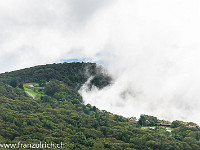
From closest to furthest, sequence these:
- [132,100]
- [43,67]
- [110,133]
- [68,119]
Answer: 1. [110,133]
2. [68,119]
3. [132,100]
4. [43,67]

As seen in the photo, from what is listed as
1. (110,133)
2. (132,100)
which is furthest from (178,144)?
(132,100)

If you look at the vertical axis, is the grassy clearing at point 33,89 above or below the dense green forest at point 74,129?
above

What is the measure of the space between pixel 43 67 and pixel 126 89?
66211mm

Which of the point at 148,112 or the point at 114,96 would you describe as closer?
the point at 148,112

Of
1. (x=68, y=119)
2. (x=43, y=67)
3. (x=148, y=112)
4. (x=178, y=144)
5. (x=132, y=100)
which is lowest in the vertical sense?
(x=178, y=144)

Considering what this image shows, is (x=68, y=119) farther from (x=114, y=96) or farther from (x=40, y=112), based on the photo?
(x=114, y=96)

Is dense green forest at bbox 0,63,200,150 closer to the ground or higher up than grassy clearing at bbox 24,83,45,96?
closer to the ground

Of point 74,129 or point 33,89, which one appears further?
point 33,89

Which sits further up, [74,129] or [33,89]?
[33,89]

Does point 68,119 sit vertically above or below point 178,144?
above

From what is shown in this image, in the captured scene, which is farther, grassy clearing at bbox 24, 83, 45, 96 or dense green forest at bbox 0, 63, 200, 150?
grassy clearing at bbox 24, 83, 45, 96

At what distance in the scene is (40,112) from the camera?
83375mm

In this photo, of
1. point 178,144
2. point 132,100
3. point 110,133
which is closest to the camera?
point 178,144

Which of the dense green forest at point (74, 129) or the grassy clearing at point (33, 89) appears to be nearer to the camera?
the dense green forest at point (74, 129)
